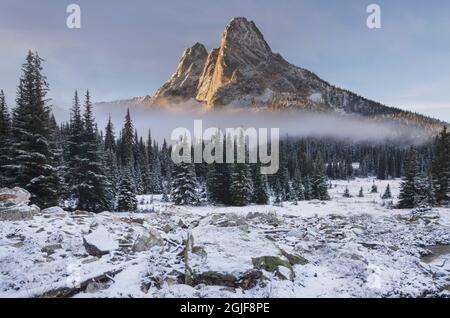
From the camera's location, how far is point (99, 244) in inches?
387

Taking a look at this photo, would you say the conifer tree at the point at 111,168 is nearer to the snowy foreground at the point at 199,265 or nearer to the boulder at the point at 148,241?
the snowy foreground at the point at 199,265

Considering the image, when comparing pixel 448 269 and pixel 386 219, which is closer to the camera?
pixel 448 269

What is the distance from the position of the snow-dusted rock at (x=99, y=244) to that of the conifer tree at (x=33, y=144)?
13.8 meters

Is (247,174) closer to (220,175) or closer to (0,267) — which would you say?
(220,175)

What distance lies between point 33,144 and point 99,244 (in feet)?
54.1

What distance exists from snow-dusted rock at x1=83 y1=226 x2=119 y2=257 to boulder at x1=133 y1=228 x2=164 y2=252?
692 millimetres

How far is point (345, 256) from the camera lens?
421 inches

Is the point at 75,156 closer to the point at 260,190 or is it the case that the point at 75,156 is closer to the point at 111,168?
the point at 111,168

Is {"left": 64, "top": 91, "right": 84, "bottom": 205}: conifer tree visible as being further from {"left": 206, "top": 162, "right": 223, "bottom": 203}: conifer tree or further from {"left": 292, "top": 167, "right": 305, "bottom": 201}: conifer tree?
{"left": 292, "top": 167, "right": 305, "bottom": 201}: conifer tree

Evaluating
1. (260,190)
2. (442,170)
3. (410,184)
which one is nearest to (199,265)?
(410,184)

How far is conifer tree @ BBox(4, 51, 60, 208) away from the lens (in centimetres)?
2119
